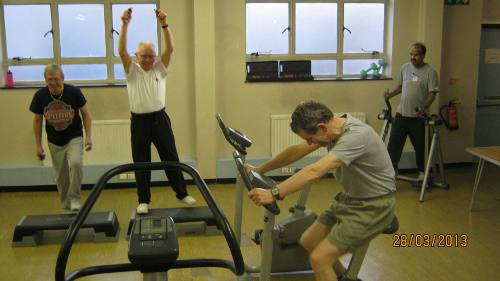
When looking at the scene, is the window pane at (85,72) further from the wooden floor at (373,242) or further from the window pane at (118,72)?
the wooden floor at (373,242)

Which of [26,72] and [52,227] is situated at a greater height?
[26,72]

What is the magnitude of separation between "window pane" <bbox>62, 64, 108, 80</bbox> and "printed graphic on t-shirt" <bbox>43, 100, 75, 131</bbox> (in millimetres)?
1902

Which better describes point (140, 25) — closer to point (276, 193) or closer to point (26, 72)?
point (26, 72)

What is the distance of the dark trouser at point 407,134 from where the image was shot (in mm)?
5836

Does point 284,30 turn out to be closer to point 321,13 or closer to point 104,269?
point 321,13

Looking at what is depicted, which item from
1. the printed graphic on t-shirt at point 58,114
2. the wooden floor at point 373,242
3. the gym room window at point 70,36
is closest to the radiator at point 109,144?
the wooden floor at point 373,242

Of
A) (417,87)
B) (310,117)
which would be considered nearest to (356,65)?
(417,87)

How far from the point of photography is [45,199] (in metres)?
5.76

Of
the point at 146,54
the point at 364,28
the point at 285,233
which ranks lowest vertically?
the point at 285,233

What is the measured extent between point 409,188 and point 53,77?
156 inches

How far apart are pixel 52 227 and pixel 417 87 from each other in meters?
3.95

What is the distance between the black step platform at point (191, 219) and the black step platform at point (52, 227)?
Answer: 171mm

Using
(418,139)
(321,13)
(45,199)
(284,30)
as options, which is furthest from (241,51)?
(45,199)

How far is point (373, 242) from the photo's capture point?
14.3 ft
